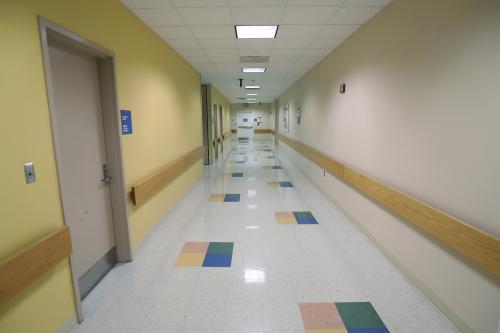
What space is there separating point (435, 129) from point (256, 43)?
307 cm

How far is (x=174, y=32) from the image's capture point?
377 centimetres

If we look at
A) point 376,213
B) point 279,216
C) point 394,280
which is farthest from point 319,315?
point 279,216

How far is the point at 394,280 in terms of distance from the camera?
8.57 feet

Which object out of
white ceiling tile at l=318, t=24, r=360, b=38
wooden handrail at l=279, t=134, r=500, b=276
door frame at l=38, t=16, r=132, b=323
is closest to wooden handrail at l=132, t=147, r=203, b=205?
door frame at l=38, t=16, r=132, b=323

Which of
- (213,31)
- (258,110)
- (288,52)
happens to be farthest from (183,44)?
(258,110)

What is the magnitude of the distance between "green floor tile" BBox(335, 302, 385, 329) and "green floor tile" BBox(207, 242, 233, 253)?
142cm

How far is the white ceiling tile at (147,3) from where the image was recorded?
111 inches

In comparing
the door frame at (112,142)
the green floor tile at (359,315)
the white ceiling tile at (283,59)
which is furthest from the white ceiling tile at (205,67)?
the green floor tile at (359,315)

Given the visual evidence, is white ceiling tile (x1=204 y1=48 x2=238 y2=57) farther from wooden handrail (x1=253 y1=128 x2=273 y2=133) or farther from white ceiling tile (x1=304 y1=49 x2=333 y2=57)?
wooden handrail (x1=253 y1=128 x2=273 y2=133)

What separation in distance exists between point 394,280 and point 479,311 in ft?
2.66

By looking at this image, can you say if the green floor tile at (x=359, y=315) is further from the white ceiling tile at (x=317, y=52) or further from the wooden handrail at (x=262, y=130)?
the wooden handrail at (x=262, y=130)

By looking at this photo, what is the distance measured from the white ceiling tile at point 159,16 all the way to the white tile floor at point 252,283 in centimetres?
280

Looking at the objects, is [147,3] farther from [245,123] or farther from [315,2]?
[245,123]

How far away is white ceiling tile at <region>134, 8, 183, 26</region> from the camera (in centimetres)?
307
